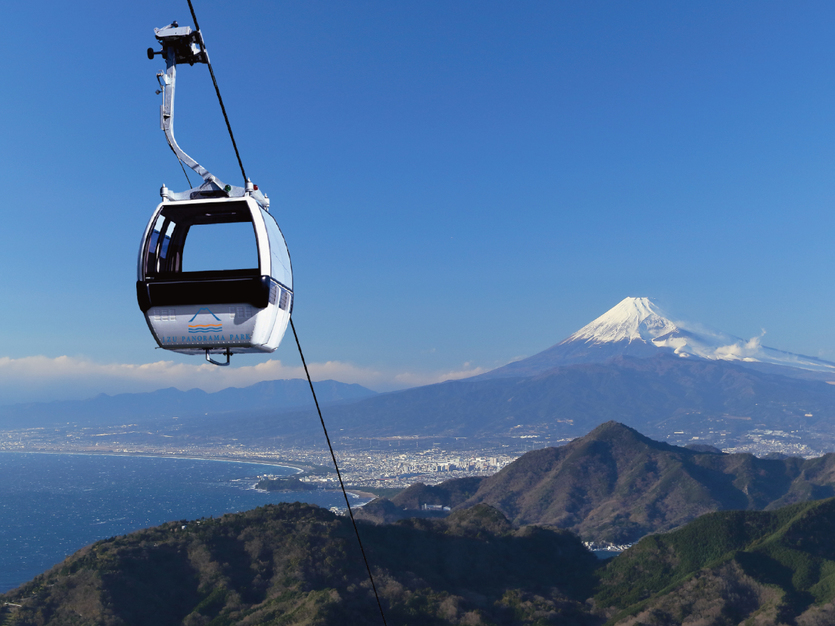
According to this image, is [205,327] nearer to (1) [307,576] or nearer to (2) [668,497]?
(1) [307,576]

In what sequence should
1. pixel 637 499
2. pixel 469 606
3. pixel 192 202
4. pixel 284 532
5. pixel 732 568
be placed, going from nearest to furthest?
pixel 192 202 → pixel 469 606 → pixel 732 568 → pixel 284 532 → pixel 637 499

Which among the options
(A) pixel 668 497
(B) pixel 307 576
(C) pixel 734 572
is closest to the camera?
(C) pixel 734 572

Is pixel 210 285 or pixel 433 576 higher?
pixel 210 285

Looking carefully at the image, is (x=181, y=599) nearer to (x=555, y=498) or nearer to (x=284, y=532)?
(x=284, y=532)

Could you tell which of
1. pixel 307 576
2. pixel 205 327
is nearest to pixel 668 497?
pixel 307 576

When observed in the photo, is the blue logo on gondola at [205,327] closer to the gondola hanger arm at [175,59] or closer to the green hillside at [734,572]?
the gondola hanger arm at [175,59]

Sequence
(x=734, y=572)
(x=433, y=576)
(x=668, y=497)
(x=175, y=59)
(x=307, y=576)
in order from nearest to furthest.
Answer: (x=175, y=59) < (x=734, y=572) < (x=307, y=576) < (x=433, y=576) < (x=668, y=497)

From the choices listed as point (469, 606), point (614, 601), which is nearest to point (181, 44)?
point (469, 606)

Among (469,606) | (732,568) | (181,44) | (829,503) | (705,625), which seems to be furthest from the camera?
(829,503)
